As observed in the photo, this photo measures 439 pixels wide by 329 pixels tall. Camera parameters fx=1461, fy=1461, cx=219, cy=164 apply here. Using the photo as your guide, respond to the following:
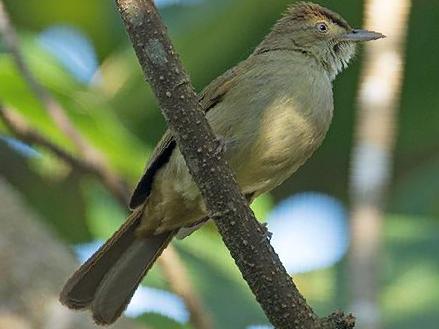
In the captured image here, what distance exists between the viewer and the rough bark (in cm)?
535

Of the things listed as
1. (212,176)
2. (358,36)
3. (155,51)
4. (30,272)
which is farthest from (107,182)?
(155,51)

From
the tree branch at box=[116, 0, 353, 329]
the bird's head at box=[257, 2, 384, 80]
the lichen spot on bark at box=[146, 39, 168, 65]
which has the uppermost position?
the bird's head at box=[257, 2, 384, 80]

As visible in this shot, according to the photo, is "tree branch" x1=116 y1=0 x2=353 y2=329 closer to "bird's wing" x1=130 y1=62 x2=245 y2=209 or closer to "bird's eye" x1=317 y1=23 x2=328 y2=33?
"bird's wing" x1=130 y1=62 x2=245 y2=209

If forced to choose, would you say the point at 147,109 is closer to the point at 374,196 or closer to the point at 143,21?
the point at 374,196

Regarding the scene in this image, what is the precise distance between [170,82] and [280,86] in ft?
Result: 4.10

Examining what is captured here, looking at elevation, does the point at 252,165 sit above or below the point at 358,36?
below

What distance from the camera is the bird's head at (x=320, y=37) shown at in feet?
17.7


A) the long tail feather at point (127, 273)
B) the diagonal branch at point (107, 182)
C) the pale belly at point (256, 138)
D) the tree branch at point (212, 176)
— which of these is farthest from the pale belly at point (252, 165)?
the tree branch at point (212, 176)

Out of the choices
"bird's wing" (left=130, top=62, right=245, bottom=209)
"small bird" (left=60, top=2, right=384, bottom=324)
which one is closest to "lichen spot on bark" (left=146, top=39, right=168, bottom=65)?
"small bird" (left=60, top=2, right=384, bottom=324)

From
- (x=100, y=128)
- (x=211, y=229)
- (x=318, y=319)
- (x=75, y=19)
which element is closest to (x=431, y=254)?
(x=211, y=229)

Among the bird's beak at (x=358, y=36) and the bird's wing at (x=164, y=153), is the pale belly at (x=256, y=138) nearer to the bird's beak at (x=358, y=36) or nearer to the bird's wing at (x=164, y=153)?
the bird's wing at (x=164, y=153)

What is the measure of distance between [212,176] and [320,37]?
1.63 meters

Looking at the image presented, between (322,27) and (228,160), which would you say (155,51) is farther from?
(322,27)

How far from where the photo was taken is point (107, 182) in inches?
219
